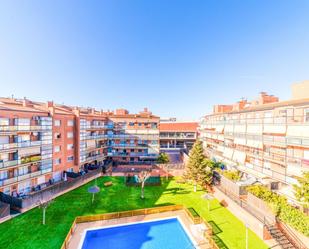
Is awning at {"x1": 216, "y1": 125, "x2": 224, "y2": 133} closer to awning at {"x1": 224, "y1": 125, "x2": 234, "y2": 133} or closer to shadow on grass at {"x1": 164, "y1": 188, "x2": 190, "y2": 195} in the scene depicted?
awning at {"x1": 224, "y1": 125, "x2": 234, "y2": 133}

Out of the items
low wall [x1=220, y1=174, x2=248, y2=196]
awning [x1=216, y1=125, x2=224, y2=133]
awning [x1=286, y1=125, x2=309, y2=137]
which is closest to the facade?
awning [x1=216, y1=125, x2=224, y2=133]

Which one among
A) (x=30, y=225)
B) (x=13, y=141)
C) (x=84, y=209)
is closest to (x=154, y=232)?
(x=84, y=209)

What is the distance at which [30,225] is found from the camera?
64.2 feet

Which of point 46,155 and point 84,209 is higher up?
point 46,155

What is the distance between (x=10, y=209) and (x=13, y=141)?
9.40 meters

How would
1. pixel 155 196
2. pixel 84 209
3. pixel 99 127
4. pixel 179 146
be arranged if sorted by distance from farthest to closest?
pixel 179 146
pixel 99 127
pixel 155 196
pixel 84 209

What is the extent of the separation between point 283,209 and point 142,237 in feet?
49.0

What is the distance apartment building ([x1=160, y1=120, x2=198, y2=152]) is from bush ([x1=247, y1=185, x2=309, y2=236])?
41.0m

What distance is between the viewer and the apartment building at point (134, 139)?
46750mm

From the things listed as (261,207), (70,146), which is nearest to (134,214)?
(261,207)

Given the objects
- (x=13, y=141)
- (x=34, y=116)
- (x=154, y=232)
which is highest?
(x=34, y=116)

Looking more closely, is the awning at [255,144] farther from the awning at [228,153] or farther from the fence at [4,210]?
the fence at [4,210]

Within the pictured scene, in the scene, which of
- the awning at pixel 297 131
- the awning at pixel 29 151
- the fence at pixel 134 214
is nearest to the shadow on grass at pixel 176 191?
the fence at pixel 134 214

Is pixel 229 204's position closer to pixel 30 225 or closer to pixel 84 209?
pixel 84 209
